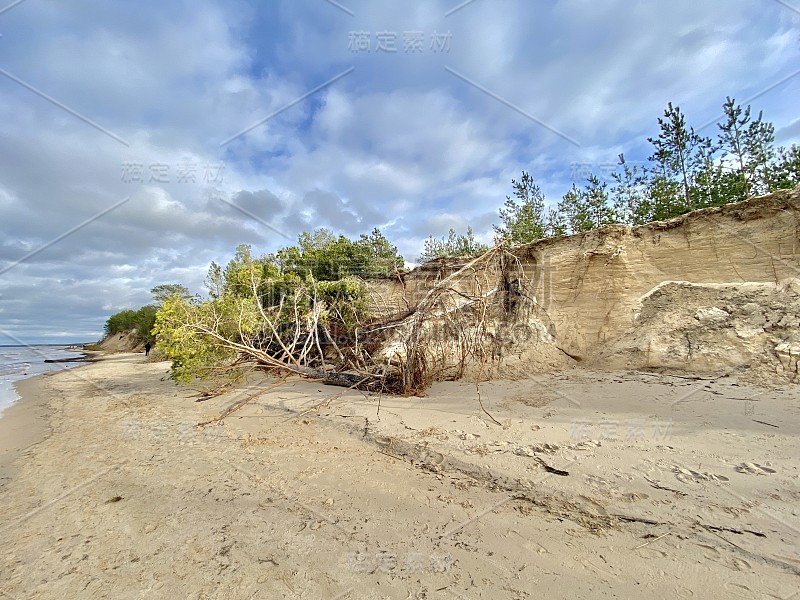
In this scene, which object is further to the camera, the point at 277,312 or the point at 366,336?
the point at 277,312

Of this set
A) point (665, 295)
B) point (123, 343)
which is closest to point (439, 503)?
point (665, 295)

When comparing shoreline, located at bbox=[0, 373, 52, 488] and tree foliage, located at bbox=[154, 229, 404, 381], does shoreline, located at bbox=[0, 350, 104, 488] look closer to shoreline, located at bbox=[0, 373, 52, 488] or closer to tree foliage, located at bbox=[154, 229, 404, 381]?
shoreline, located at bbox=[0, 373, 52, 488]

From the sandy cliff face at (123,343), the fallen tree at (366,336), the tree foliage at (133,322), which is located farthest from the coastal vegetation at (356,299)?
the sandy cliff face at (123,343)

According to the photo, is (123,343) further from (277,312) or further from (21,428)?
(21,428)

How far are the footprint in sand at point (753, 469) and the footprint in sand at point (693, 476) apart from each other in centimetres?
23

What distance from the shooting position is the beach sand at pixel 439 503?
6.79 ft

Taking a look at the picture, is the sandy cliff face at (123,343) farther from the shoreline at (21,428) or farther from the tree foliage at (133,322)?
the shoreline at (21,428)

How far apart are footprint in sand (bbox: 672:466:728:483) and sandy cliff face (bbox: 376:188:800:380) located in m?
3.28

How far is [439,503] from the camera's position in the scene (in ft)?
9.46

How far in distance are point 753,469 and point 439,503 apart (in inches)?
101

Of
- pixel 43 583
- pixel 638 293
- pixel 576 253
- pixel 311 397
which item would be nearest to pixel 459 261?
pixel 576 253

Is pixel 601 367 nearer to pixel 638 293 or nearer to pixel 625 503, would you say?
pixel 638 293

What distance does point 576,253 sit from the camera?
746 centimetres

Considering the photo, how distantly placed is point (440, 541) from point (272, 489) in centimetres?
171
